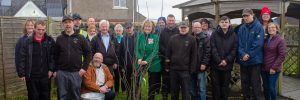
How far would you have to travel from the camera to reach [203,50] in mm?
6457

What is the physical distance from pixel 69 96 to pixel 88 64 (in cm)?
60

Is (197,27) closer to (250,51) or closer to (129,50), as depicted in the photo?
(250,51)

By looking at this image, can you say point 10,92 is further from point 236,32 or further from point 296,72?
point 296,72

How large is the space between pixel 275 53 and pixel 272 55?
6cm

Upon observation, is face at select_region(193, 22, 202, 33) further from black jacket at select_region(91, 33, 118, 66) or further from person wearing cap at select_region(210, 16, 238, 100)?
black jacket at select_region(91, 33, 118, 66)

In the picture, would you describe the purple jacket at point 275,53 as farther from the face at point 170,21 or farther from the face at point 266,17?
the face at point 170,21

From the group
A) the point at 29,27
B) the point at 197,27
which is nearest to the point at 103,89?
the point at 29,27

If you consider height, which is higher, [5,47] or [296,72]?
[5,47]

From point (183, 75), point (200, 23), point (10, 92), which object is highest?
point (200, 23)

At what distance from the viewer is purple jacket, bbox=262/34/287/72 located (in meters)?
6.14

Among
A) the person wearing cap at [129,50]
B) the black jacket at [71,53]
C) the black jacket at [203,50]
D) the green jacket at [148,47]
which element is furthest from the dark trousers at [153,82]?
the black jacket at [71,53]

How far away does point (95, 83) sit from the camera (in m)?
5.98

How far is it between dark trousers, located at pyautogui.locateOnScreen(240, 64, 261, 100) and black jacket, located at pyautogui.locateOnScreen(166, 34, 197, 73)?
0.95 metres

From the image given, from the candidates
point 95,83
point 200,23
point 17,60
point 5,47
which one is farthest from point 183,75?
point 5,47
